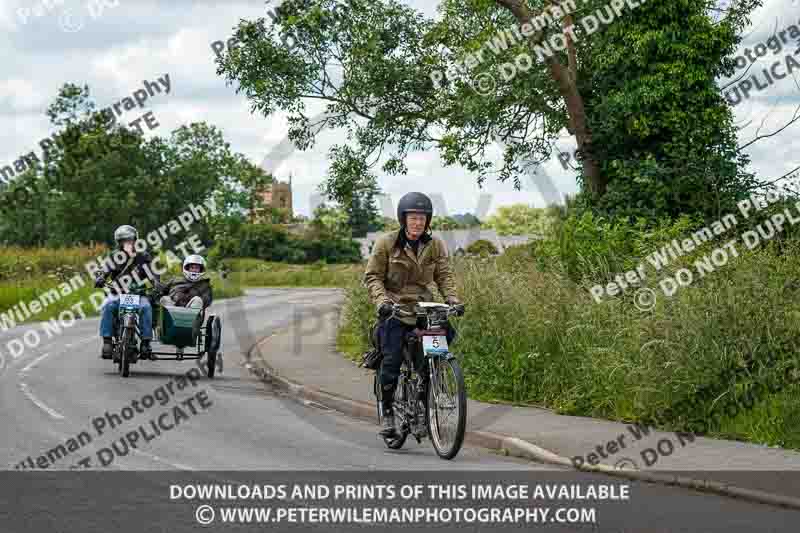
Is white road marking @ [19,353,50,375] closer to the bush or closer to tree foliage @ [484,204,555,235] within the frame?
the bush

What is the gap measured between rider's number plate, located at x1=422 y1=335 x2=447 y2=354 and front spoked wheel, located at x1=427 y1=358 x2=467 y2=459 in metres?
0.11

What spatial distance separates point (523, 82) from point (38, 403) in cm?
1334

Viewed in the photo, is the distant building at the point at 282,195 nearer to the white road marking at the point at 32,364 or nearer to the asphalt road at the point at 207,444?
the white road marking at the point at 32,364

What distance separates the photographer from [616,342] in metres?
12.4

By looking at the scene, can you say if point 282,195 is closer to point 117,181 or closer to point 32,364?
point 117,181

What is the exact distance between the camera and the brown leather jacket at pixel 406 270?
1028cm

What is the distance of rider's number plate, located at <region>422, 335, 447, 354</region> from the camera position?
9.77 metres

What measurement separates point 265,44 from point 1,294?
15400 mm

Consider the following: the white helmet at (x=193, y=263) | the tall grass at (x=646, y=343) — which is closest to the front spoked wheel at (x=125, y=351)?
the white helmet at (x=193, y=263)

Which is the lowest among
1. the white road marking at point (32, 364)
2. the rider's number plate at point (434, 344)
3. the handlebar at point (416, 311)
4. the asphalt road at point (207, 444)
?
the asphalt road at point (207, 444)

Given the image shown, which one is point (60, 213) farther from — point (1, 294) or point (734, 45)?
point (734, 45)

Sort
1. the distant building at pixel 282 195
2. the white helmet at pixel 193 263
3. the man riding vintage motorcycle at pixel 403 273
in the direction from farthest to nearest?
1. the distant building at pixel 282 195
2. the white helmet at pixel 193 263
3. the man riding vintage motorcycle at pixel 403 273

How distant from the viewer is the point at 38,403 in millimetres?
14070

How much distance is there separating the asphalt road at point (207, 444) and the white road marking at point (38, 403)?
1 centimetres
